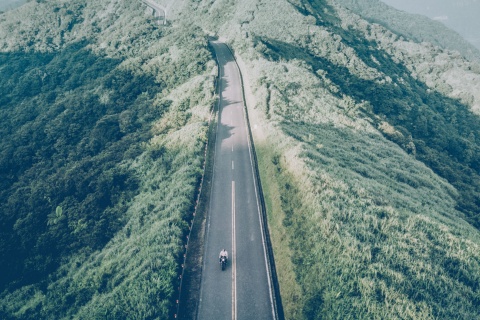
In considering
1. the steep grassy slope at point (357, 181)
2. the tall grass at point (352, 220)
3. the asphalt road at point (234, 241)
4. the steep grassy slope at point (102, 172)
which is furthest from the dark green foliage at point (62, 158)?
the steep grassy slope at point (357, 181)

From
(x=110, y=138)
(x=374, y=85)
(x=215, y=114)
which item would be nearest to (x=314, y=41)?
(x=374, y=85)

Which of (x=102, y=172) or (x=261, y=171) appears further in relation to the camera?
(x=102, y=172)

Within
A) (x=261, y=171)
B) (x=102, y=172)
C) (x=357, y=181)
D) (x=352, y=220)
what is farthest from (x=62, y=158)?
(x=352, y=220)

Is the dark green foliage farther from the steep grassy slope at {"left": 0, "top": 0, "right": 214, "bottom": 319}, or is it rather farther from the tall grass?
the tall grass

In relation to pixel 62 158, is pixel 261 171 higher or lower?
higher

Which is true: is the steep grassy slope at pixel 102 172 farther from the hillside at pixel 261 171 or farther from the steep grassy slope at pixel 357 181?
the steep grassy slope at pixel 357 181

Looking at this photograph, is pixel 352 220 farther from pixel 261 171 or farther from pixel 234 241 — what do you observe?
pixel 261 171

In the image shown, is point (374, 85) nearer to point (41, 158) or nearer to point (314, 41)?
point (314, 41)
